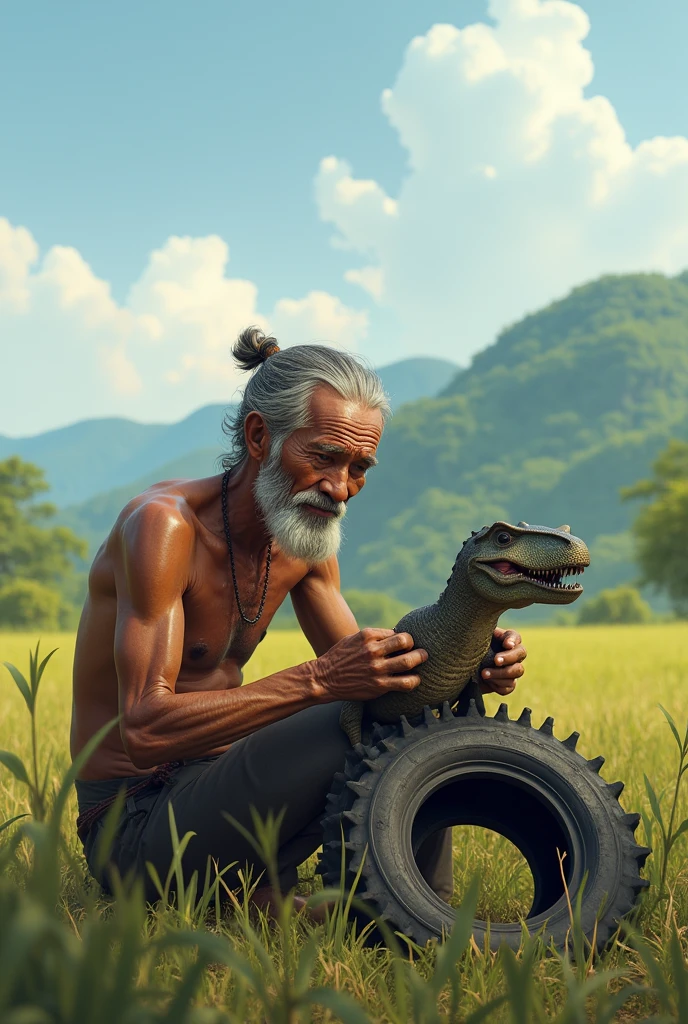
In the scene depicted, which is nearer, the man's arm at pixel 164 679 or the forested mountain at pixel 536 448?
the man's arm at pixel 164 679

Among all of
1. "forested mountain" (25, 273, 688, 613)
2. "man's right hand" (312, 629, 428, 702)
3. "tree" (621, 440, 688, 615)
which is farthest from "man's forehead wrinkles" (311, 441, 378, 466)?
"forested mountain" (25, 273, 688, 613)

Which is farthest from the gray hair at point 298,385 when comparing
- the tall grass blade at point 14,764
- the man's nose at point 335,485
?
the tall grass blade at point 14,764

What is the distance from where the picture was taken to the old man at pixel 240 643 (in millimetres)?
3281

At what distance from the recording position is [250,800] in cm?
333

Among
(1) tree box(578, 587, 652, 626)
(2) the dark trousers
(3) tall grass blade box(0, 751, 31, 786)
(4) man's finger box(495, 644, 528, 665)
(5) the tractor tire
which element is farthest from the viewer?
(1) tree box(578, 587, 652, 626)

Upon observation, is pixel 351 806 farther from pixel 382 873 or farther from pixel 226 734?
pixel 226 734

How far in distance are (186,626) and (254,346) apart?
1252 millimetres

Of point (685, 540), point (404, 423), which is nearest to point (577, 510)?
point (404, 423)

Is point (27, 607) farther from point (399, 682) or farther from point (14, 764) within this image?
point (14, 764)

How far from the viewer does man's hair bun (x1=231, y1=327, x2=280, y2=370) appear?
4246mm

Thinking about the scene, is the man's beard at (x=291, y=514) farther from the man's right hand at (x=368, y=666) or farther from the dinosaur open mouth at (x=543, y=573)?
the dinosaur open mouth at (x=543, y=573)

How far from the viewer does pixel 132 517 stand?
11.6 feet

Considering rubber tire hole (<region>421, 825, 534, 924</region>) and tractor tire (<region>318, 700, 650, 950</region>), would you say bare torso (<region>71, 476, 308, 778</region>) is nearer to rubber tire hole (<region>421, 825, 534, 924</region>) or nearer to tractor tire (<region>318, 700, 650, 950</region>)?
tractor tire (<region>318, 700, 650, 950</region>)

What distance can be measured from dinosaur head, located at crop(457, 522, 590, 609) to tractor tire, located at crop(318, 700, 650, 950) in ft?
1.27
